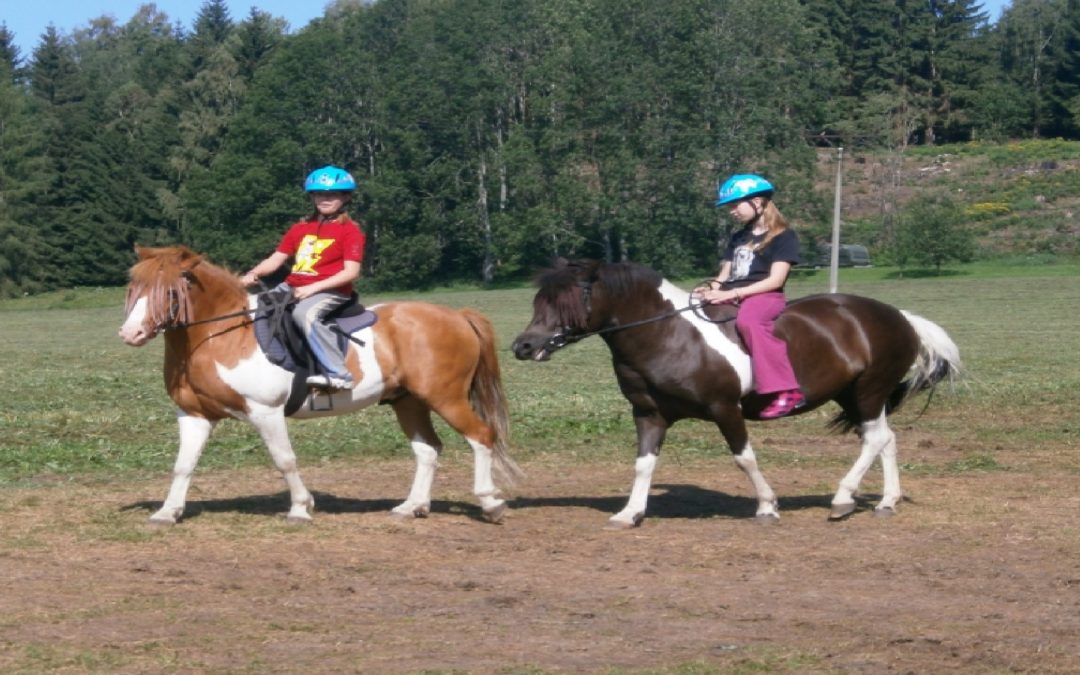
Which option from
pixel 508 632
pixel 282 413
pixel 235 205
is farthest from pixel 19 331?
pixel 508 632

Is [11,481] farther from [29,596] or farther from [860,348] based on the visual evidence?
[860,348]

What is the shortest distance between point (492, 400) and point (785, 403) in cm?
226

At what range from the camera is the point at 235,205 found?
8200 centimetres

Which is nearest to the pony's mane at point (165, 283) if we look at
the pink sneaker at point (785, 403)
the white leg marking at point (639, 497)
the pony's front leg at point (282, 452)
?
the pony's front leg at point (282, 452)

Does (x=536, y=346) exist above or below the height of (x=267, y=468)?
above

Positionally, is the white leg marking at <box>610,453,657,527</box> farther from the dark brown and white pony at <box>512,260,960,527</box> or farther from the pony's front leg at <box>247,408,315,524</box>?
the pony's front leg at <box>247,408,315,524</box>

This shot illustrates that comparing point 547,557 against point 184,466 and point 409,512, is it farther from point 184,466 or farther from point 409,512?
point 184,466

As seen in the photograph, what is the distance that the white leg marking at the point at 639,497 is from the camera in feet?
35.6

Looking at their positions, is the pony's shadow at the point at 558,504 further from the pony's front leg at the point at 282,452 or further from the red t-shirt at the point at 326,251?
the red t-shirt at the point at 326,251

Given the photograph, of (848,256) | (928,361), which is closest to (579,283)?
(928,361)

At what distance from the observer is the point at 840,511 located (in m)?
11.2

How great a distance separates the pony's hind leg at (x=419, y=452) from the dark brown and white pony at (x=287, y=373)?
1cm

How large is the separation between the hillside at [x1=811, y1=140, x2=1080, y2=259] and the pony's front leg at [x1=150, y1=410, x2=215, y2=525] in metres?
68.4

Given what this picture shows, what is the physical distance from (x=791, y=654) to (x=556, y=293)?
4.20 m
